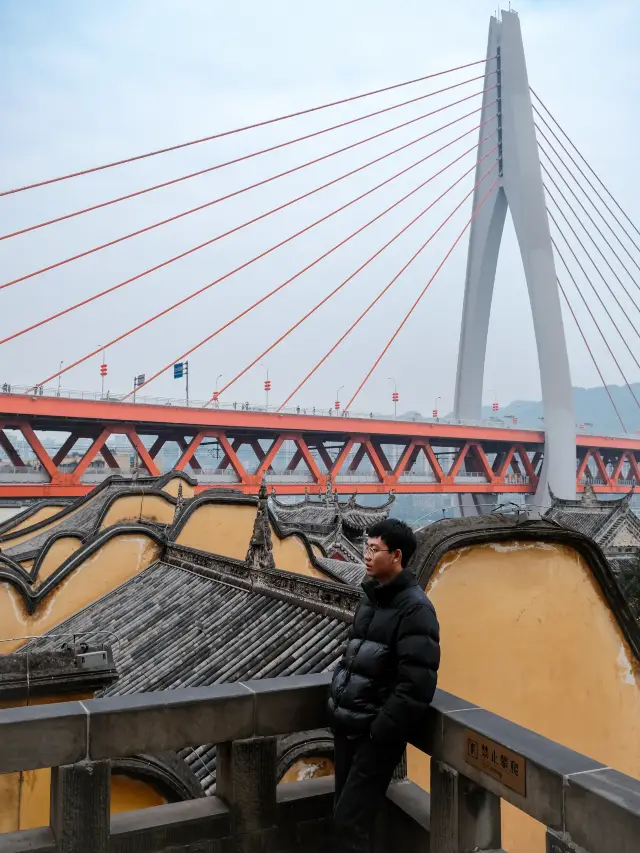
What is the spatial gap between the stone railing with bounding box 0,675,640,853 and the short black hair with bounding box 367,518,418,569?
2.62 ft

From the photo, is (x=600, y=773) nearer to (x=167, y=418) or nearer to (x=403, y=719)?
(x=403, y=719)

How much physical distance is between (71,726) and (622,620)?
4.56 m

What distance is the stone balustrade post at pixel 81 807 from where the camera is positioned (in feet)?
11.3

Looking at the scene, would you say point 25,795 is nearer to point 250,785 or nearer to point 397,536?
point 250,785

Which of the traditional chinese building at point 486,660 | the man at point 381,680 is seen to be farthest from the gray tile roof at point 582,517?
the man at point 381,680

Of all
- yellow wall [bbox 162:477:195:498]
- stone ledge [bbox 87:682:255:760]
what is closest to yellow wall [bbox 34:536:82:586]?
yellow wall [bbox 162:477:195:498]

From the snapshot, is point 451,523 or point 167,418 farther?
point 167,418

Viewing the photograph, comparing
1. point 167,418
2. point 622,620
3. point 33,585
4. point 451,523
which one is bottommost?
point 33,585

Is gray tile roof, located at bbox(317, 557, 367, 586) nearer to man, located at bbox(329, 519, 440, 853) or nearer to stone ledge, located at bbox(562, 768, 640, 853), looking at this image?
man, located at bbox(329, 519, 440, 853)

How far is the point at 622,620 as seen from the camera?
5.98 meters

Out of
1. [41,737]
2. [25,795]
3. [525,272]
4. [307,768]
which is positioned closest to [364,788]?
[41,737]

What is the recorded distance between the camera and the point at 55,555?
1582 cm

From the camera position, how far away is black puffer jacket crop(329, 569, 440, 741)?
345cm

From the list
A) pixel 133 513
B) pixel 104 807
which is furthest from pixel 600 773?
pixel 133 513
